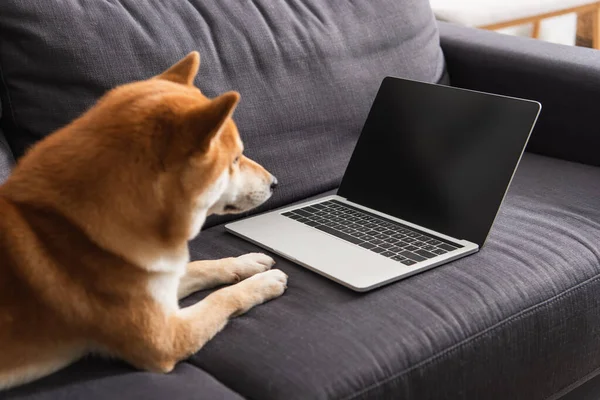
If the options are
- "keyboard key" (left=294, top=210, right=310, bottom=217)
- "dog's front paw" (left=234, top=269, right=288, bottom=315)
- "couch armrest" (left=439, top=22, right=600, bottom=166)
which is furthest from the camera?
"couch armrest" (left=439, top=22, right=600, bottom=166)

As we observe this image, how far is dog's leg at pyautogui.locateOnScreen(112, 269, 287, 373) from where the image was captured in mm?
1147

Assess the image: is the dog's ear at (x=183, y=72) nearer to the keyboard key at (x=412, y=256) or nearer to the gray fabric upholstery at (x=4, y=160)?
the gray fabric upholstery at (x=4, y=160)

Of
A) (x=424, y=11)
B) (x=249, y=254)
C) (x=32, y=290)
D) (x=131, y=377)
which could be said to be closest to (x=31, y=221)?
(x=32, y=290)

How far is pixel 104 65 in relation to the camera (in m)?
1.49

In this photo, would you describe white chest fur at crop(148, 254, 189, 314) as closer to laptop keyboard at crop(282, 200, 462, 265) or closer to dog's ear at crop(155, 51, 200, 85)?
dog's ear at crop(155, 51, 200, 85)

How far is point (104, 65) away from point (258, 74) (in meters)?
0.36

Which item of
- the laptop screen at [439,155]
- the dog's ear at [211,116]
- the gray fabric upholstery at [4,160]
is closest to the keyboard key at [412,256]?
the laptop screen at [439,155]

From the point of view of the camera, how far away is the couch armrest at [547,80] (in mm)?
1953

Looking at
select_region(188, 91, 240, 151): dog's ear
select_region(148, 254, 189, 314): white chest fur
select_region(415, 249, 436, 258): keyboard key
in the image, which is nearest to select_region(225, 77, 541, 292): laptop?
select_region(415, 249, 436, 258): keyboard key

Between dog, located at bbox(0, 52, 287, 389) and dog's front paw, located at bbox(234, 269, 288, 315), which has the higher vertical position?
dog, located at bbox(0, 52, 287, 389)

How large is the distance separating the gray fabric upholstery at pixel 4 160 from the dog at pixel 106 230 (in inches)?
9.6

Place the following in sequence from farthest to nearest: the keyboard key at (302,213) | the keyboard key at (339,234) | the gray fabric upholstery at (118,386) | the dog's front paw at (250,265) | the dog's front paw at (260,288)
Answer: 1. the keyboard key at (302,213)
2. the keyboard key at (339,234)
3. the dog's front paw at (250,265)
4. the dog's front paw at (260,288)
5. the gray fabric upholstery at (118,386)

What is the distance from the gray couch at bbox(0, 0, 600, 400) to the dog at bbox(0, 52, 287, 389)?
6 centimetres

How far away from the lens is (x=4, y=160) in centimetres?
142
